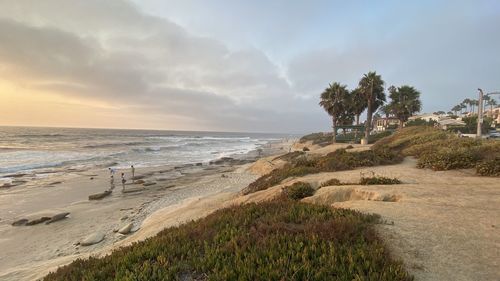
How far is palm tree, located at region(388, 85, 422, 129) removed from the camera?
46.9 meters

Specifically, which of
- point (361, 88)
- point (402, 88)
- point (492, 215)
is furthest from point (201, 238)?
point (402, 88)

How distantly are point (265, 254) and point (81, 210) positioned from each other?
17080mm

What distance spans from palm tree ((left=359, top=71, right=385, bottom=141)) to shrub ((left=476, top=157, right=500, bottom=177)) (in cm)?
2970

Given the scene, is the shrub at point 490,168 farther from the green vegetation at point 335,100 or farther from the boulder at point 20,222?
the green vegetation at point 335,100

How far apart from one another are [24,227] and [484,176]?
73.7 feet

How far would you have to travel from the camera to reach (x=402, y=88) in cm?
4975

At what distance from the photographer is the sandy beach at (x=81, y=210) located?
1102 centimetres

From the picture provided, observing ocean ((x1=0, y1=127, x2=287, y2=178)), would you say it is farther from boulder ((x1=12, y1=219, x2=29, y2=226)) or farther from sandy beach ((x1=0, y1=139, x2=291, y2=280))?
boulder ((x1=12, y1=219, x2=29, y2=226))

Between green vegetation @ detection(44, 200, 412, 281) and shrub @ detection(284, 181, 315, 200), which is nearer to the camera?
green vegetation @ detection(44, 200, 412, 281)

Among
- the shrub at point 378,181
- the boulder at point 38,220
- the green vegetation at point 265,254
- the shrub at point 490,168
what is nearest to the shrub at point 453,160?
the shrub at point 490,168

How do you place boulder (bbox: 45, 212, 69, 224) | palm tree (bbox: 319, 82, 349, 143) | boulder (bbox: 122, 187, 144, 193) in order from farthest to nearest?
palm tree (bbox: 319, 82, 349, 143) < boulder (bbox: 122, 187, 144, 193) < boulder (bbox: 45, 212, 69, 224)

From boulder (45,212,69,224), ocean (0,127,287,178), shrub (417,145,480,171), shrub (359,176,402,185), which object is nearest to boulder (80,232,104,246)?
boulder (45,212,69,224)

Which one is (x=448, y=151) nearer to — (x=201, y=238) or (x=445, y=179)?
(x=445, y=179)

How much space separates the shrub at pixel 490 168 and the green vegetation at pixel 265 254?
31.7ft
